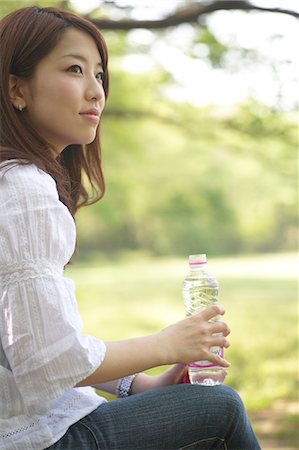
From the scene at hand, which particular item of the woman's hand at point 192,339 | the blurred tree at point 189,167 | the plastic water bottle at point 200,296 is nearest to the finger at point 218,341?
the woman's hand at point 192,339

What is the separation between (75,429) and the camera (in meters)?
1.19

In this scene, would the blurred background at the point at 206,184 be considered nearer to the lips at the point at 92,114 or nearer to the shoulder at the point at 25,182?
the lips at the point at 92,114

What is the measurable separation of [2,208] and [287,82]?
4.42m

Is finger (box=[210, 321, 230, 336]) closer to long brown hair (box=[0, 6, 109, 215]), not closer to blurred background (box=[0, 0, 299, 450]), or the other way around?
long brown hair (box=[0, 6, 109, 215])

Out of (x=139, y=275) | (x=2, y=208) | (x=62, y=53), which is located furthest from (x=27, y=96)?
(x=139, y=275)

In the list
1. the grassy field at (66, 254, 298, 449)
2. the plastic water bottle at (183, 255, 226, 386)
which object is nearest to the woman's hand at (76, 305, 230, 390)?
the plastic water bottle at (183, 255, 226, 386)

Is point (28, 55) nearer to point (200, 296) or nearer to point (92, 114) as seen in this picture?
point (92, 114)

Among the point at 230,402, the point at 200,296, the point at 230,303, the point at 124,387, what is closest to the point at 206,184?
the point at 230,303

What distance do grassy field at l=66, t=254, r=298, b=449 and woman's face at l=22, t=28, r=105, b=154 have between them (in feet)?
15.6

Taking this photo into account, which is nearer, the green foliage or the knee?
the knee

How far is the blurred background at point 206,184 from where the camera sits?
529 cm

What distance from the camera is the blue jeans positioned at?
1.19 metres

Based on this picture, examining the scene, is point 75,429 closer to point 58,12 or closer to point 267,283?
point 58,12

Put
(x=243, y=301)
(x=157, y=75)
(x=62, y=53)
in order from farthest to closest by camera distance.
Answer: (x=243, y=301) < (x=157, y=75) < (x=62, y=53)
